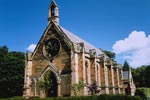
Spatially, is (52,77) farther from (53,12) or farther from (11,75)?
(11,75)

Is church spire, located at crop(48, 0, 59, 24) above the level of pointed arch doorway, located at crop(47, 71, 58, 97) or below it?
above

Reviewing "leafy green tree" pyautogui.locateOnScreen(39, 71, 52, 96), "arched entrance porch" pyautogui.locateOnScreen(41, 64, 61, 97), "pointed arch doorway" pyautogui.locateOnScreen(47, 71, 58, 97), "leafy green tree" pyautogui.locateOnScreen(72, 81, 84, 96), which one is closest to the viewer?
"leafy green tree" pyautogui.locateOnScreen(72, 81, 84, 96)

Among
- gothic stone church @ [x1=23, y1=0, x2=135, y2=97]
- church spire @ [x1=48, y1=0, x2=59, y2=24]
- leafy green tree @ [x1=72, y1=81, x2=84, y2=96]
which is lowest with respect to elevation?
leafy green tree @ [x1=72, y1=81, x2=84, y2=96]

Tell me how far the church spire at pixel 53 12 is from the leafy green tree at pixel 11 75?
2606 cm

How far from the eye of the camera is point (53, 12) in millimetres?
44500

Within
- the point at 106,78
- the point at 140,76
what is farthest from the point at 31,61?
the point at 140,76

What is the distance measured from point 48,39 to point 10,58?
27568 mm

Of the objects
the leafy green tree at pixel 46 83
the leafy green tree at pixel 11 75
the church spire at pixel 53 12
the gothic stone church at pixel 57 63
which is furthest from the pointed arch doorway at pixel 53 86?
the leafy green tree at pixel 11 75

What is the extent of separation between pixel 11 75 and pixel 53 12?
28121mm

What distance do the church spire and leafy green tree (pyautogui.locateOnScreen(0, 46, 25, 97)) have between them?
2606 centimetres

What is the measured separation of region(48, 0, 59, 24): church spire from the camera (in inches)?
1707

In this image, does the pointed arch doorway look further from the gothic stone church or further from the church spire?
the church spire

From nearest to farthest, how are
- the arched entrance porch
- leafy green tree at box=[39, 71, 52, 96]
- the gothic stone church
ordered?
the gothic stone church, leafy green tree at box=[39, 71, 52, 96], the arched entrance porch

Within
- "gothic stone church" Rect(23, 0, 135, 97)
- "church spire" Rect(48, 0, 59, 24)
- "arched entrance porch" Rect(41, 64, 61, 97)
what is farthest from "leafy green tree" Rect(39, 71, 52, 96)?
"church spire" Rect(48, 0, 59, 24)
